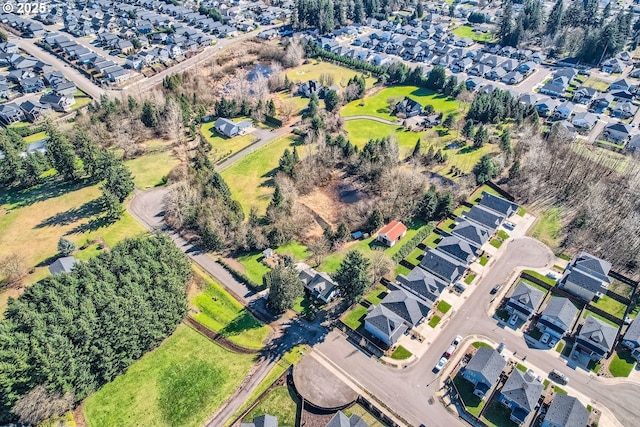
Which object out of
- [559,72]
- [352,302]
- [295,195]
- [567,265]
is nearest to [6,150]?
[295,195]

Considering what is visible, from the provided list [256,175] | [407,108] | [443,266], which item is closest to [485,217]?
[443,266]

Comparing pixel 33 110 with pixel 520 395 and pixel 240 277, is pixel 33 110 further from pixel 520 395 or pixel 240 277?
pixel 520 395

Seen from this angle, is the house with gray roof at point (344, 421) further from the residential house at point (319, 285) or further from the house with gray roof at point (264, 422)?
the residential house at point (319, 285)

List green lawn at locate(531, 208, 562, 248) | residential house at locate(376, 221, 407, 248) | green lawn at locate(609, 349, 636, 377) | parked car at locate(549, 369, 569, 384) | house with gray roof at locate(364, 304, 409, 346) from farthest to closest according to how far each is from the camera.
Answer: green lawn at locate(531, 208, 562, 248) < residential house at locate(376, 221, 407, 248) < house with gray roof at locate(364, 304, 409, 346) < green lawn at locate(609, 349, 636, 377) < parked car at locate(549, 369, 569, 384)

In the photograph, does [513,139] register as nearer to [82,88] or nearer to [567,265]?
[567,265]

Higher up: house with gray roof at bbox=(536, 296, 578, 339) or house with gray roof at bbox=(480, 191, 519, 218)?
house with gray roof at bbox=(480, 191, 519, 218)

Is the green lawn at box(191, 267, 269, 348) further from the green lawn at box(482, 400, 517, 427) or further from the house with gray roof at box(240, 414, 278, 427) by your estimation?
the green lawn at box(482, 400, 517, 427)

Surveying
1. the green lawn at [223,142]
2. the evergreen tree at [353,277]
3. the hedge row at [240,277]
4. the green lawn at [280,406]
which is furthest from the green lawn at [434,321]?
the green lawn at [223,142]

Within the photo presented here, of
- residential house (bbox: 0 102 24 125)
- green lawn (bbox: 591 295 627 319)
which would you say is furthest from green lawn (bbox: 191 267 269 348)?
residential house (bbox: 0 102 24 125)
